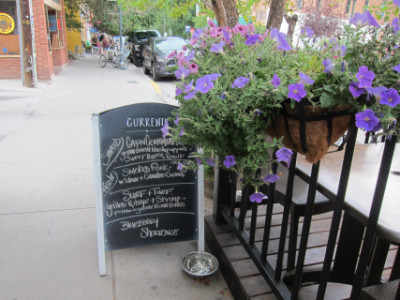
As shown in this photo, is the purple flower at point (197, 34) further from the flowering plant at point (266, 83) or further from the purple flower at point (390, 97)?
the purple flower at point (390, 97)

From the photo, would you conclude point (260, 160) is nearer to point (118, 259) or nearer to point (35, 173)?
point (118, 259)

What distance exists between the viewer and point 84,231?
299cm

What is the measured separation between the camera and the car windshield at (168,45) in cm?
1326

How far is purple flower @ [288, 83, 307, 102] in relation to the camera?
47.6 inches

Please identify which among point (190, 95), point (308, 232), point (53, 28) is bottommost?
point (308, 232)

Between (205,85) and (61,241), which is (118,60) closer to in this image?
(61,241)

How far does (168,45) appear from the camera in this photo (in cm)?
1366

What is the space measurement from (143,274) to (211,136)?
1455 millimetres

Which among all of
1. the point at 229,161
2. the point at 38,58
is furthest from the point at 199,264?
the point at 38,58

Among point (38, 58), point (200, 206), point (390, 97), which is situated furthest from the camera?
point (38, 58)

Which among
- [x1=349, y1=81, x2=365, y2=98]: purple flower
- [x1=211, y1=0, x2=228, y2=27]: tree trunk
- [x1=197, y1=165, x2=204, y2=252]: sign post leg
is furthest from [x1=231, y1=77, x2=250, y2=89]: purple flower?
[x1=211, y1=0, x2=228, y2=27]: tree trunk

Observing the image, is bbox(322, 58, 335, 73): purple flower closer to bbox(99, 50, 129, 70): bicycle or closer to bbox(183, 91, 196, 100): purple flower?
bbox(183, 91, 196, 100): purple flower

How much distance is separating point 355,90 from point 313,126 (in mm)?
214

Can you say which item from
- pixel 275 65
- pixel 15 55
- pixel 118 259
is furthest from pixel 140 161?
pixel 15 55
